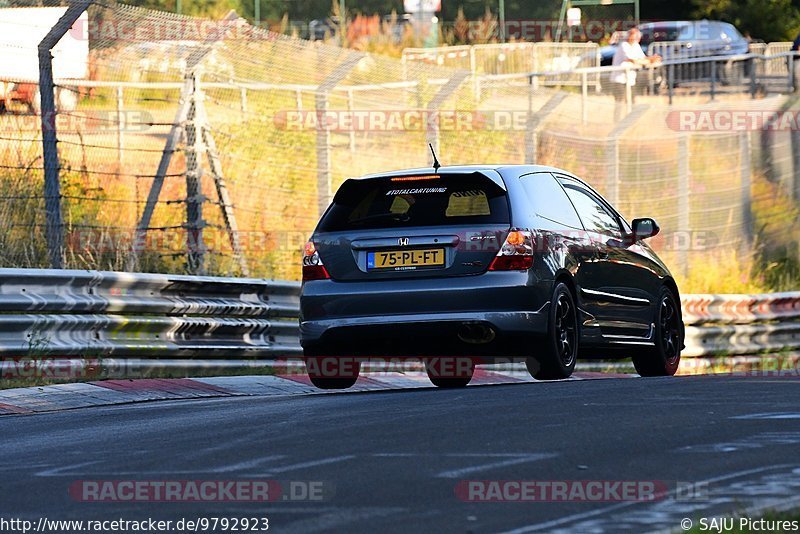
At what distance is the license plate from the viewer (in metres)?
11.5

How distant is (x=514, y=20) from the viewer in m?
50.5

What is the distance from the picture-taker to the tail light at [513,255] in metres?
11.5

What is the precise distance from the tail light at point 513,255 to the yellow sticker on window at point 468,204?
0.25 metres

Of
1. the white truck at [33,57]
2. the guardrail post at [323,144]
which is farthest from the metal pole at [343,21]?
the guardrail post at [323,144]


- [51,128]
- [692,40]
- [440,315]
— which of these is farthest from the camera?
[692,40]

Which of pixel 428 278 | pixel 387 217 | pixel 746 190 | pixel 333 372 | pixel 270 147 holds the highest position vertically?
pixel 387 217

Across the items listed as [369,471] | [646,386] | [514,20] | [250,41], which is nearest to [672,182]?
[250,41]

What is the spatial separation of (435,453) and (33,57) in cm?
1817

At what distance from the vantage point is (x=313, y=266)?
470 inches

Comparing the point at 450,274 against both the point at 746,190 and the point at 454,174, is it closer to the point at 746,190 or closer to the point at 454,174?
the point at 454,174

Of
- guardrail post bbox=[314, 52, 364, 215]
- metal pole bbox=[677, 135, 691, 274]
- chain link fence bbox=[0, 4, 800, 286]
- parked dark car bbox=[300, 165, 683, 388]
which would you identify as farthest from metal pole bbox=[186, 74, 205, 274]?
metal pole bbox=[677, 135, 691, 274]

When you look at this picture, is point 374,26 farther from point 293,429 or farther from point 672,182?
point 293,429

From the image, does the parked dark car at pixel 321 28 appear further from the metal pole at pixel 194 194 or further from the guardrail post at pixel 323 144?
the metal pole at pixel 194 194

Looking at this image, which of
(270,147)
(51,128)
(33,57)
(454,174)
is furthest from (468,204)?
(33,57)
